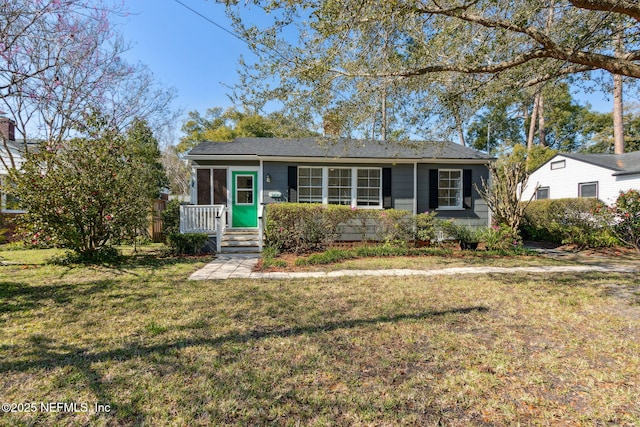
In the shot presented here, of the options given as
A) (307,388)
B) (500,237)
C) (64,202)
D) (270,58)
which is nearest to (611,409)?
(307,388)

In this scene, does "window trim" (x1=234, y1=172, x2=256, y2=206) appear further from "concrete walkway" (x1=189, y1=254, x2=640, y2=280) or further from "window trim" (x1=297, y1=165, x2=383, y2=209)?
"concrete walkway" (x1=189, y1=254, x2=640, y2=280)

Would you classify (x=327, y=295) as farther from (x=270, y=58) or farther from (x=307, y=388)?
(x=270, y=58)

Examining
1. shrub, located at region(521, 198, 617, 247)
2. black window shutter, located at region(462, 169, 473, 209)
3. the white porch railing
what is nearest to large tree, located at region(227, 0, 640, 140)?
the white porch railing

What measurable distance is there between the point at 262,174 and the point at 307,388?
27.3ft

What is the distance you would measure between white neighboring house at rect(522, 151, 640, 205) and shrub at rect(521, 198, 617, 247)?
1138mm

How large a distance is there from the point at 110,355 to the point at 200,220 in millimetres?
6350

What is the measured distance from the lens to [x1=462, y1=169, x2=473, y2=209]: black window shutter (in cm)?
1040

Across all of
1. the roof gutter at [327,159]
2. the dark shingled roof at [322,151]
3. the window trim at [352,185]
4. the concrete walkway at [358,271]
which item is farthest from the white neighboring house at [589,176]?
the window trim at [352,185]

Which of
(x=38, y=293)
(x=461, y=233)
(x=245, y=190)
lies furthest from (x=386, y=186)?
(x=38, y=293)

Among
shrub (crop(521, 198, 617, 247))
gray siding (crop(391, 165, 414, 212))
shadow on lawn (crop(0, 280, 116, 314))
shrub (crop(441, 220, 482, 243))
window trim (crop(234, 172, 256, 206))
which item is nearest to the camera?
shadow on lawn (crop(0, 280, 116, 314))

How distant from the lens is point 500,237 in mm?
8367

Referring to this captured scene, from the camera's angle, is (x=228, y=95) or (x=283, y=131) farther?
(x=283, y=131)

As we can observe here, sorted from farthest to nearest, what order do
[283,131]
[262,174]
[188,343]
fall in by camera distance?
[262,174] → [283,131] → [188,343]

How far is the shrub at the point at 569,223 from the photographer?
9086mm
